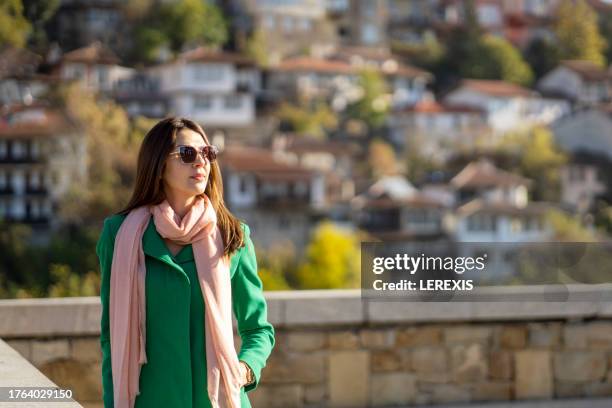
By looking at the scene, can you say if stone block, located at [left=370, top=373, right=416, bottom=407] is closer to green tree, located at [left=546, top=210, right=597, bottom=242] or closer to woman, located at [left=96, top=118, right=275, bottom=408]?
woman, located at [left=96, top=118, right=275, bottom=408]

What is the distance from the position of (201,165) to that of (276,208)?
94.9 feet

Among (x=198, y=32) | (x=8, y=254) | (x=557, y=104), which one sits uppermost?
(x=198, y=32)

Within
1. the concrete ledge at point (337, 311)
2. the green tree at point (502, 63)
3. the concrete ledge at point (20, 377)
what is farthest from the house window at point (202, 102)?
the concrete ledge at point (20, 377)

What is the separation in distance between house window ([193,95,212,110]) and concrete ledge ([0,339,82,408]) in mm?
28907

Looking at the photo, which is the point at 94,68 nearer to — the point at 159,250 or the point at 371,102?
the point at 371,102

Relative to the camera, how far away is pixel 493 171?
3256 centimetres

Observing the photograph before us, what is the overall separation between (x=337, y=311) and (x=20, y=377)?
1247mm

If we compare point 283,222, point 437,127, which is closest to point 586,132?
point 437,127

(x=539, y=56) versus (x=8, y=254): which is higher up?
(x=539, y=56)

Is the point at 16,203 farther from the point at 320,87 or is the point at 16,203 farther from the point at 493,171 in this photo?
the point at 493,171

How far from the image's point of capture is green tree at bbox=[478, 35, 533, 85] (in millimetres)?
34062

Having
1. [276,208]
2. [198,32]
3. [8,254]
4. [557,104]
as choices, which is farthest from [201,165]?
[557,104]

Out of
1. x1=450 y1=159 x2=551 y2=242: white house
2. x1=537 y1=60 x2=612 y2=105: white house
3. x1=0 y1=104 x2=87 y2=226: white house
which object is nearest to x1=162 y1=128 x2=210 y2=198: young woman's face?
x1=0 y1=104 x2=87 y2=226: white house

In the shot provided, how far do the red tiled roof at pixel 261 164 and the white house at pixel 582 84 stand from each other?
799cm
